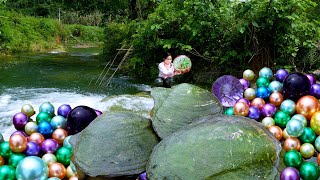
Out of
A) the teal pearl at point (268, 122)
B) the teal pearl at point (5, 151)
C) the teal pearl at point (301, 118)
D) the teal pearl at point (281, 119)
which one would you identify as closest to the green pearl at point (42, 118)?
the teal pearl at point (5, 151)

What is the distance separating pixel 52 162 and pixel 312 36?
571 centimetres

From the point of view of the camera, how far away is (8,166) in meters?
3.09

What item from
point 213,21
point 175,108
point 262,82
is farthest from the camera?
point 213,21

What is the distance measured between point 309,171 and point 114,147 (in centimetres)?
149

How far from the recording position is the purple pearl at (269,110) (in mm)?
3346

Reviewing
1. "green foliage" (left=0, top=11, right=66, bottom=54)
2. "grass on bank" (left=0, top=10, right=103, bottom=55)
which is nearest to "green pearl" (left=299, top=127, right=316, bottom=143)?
"grass on bank" (left=0, top=10, right=103, bottom=55)

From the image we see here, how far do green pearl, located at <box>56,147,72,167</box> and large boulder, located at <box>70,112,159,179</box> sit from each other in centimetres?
30

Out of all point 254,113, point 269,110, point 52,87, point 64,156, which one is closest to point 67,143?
point 64,156

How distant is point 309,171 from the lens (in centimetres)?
266

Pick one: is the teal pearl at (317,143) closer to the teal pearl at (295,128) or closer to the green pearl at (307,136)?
the green pearl at (307,136)

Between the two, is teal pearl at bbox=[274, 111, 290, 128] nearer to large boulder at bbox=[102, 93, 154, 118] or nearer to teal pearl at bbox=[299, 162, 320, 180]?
teal pearl at bbox=[299, 162, 320, 180]

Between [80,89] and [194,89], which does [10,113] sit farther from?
[194,89]

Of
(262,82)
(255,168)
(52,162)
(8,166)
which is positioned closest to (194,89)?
(262,82)

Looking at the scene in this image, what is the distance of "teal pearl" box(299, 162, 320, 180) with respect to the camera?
2662mm
